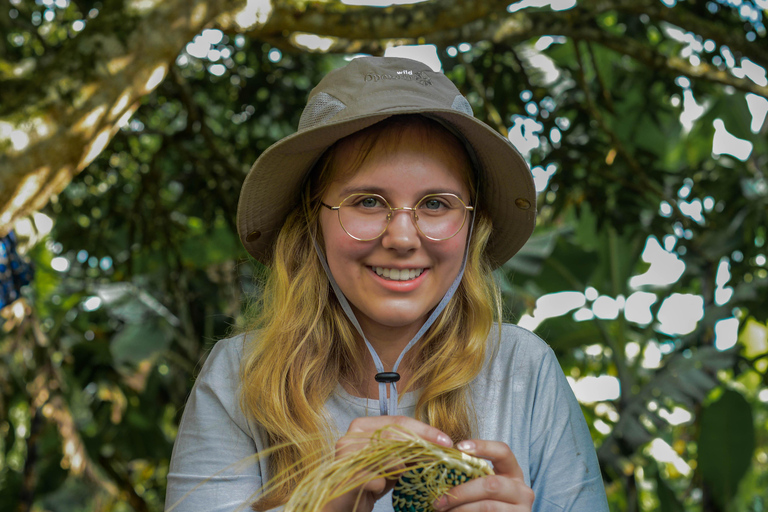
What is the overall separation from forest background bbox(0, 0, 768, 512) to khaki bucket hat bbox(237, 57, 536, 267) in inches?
20.9

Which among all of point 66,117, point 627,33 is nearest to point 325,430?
point 66,117

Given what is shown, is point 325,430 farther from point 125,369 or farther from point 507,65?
point 125,369

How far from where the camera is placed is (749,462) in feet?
13.7

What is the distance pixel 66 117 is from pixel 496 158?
1.16 m

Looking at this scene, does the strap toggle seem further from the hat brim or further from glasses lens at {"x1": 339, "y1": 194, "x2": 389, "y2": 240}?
the hat brim

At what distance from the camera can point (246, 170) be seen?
3859 mm

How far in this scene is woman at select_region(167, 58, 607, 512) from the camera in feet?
4.98

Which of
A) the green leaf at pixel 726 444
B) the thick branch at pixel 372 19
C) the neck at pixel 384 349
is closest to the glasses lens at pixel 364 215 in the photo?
the neck at pixel 384 349

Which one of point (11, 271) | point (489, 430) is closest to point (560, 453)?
point (489, 430)

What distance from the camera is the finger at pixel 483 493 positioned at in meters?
1.20

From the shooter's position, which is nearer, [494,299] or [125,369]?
[494,299]

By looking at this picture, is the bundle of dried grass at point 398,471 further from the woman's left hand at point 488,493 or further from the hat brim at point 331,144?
the hat brim at point 331,144

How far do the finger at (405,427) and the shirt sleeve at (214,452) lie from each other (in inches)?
12.7

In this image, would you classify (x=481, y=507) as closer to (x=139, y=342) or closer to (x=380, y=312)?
(x=380, y=312)
